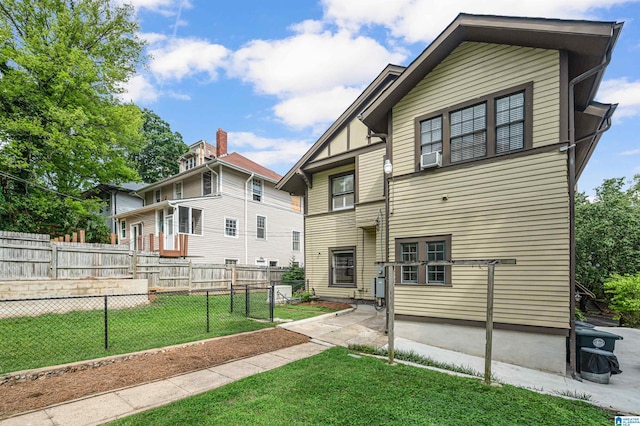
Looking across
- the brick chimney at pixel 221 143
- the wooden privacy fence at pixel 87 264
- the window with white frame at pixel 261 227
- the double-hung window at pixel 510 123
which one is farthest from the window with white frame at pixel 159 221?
the double-hung window at pixel 510 123

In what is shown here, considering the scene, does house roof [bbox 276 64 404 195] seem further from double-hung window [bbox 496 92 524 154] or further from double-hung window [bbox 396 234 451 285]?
double-hung window [bbox 396 234 451 285]

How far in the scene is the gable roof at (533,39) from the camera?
5.70 meters

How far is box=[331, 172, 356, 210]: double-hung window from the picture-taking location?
12.6m

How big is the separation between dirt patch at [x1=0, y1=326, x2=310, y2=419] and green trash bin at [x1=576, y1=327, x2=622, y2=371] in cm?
555

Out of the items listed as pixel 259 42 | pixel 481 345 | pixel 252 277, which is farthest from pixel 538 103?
pixel 252 277

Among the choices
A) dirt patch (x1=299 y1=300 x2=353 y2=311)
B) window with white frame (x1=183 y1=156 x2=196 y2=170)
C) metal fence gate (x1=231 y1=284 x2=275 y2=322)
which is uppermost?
window with white frame (x1=183 y1=156 x2=196 y2=170)

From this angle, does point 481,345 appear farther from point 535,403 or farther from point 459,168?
point 459,168

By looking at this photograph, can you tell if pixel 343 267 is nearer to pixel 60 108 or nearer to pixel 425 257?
pixel 425 257

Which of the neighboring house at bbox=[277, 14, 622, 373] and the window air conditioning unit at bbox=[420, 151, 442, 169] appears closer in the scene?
the neighboring house at bbox=[277, 14, 622, 373]

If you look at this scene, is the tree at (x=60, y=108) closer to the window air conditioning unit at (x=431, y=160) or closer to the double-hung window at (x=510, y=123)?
the window air conditioning unit at (x=431, y=160)

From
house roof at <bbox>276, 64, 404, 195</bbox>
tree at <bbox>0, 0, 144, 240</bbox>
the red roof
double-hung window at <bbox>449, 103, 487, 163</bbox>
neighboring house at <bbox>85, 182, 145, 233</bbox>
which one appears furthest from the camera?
neighboring house at <bbox>85, 182, 145, 233</bbox>

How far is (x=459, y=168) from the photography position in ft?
23.7

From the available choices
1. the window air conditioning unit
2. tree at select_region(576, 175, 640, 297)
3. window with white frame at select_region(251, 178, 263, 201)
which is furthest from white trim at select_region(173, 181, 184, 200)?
tree at select_region(576, 175, 640, 297)

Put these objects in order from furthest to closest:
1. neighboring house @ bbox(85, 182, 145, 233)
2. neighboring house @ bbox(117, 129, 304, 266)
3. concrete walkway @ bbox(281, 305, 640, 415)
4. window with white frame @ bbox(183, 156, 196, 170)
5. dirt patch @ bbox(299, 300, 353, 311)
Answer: window with white frame @ bbox(183, 156, 196, 170) → neighboring house @ bbox(85, 182, 145, 233) → neighboring house @ bbox(117, 129, 304, 266) → dirt patch @ bbox(299, 300, 353, 311) → concrete walkway @ bbox(281, 305, 640, 415)
